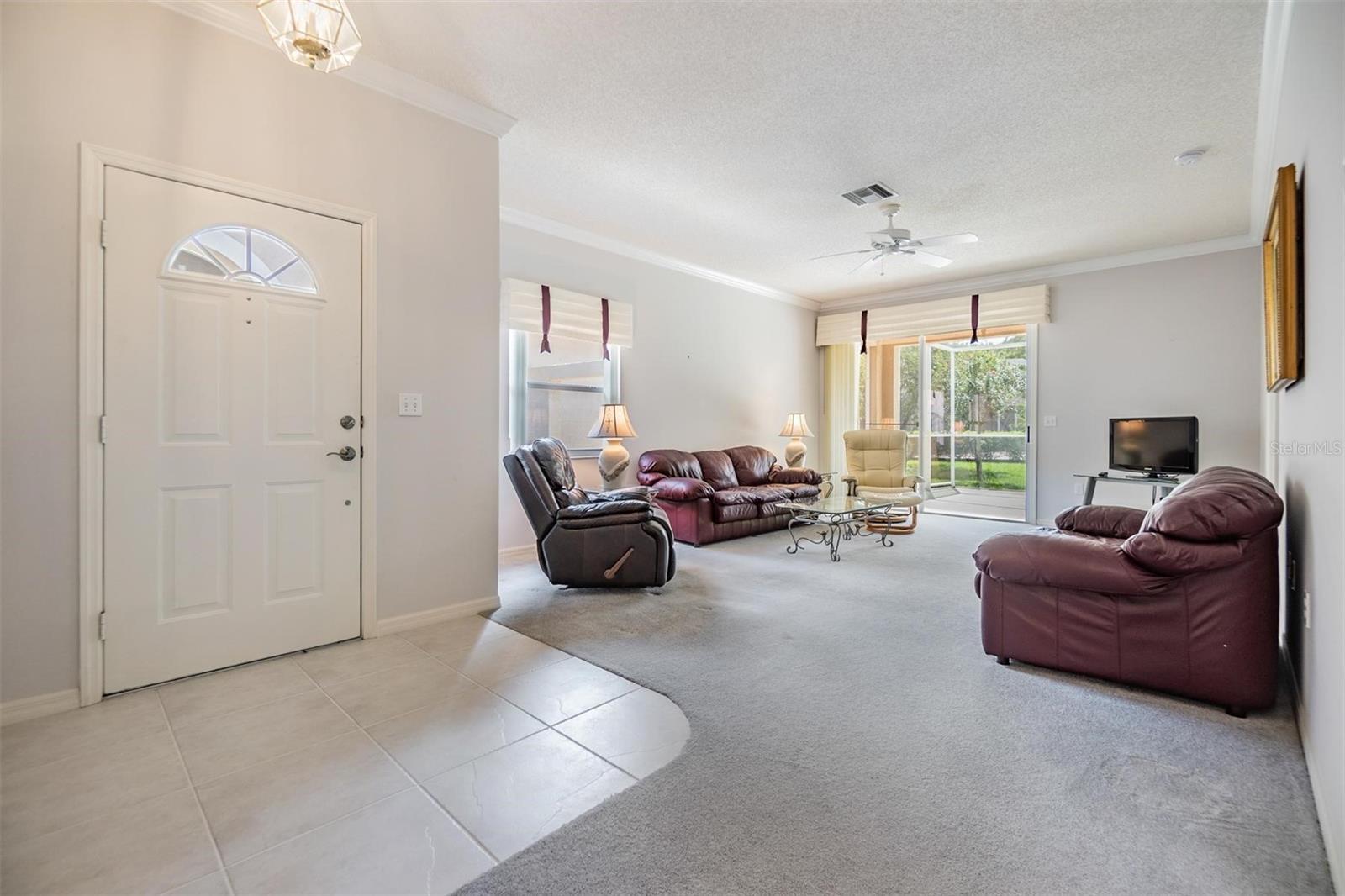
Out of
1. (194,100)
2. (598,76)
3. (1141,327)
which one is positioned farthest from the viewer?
(1141,327)

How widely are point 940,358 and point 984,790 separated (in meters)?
6.88

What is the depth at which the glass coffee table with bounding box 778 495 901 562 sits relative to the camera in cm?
461

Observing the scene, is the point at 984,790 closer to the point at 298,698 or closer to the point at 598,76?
the point at 298,698

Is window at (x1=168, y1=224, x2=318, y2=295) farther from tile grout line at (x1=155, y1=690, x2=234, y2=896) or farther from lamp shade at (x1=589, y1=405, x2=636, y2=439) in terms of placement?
lamp shade at (x1=589, y1=405, x2=636, y2=439)

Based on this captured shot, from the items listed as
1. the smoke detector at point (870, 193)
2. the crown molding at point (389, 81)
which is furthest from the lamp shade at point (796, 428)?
the crown molding at point (389, 81)

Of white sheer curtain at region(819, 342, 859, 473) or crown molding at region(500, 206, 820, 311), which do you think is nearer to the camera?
crown molding at region(500, 206, 820, 311)

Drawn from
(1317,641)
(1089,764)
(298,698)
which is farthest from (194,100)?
(1317,641)

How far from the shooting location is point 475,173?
3316 millimetres

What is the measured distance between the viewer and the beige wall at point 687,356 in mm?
5133

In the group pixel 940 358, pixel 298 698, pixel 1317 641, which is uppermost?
pixel 940 358

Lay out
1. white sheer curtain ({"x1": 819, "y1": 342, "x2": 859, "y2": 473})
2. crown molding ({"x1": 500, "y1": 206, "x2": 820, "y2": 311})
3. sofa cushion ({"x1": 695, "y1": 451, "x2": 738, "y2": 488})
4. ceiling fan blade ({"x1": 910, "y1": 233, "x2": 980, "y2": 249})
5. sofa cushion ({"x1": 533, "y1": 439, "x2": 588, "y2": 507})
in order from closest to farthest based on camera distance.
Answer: sofa cushion ({"x1": 533, "y1": 439, "x2": 588, "y2": 507}) → ceiling fan blade ({"x1": 910, "y1": 233, "x2": 980, "y2": 249}) → crown molding ({"x1": 500, "y1": 206, "x2": 820, "y2": 311}) → sofa cushion ({"x1": 695, "y1": 451, "x2": 738, "y2": 488}) → white sheer curtain ({"x1": 819, "y1": 342, "x2": 859, "y2": 473})

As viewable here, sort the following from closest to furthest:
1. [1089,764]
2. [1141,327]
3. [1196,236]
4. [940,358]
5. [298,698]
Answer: [1089,764] < [298,698] < [1196,236] < [1141,327] < [940,358]

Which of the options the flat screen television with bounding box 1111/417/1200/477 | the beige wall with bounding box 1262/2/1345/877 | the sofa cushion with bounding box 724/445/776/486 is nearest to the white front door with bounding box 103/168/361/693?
the beige wall with bounding box 1262/2/1345/877

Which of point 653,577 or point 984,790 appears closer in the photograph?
point 984,790
